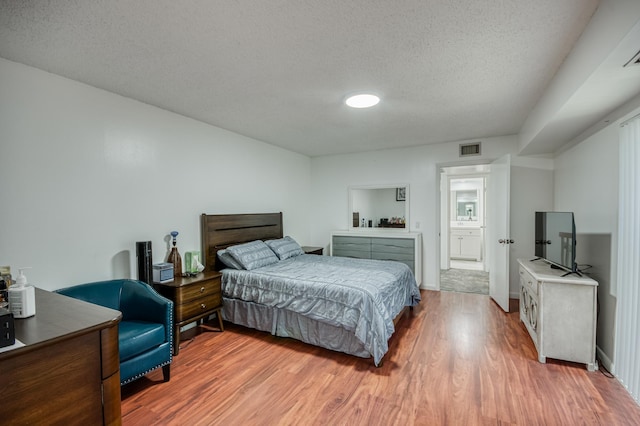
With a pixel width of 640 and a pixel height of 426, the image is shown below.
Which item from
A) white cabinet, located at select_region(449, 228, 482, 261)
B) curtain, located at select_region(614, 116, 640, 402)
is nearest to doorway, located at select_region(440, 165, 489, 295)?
white cabinet, located at select_region(449, 228, 482, 261)

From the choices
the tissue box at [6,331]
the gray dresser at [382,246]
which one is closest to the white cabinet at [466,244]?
the gray dresser at [382,246]

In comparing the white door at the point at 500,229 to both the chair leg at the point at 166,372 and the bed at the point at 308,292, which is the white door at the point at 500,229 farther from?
the chair leg at the point at 166,372

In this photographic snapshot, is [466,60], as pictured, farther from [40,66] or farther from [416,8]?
[40,66]

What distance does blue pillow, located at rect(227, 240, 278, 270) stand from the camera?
11.5 ft

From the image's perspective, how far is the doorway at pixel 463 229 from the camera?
5778 mm

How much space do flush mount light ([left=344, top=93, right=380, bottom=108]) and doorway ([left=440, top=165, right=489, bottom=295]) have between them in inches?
129

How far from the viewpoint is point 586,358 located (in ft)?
8.05

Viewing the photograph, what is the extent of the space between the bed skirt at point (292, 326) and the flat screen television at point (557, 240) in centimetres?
207

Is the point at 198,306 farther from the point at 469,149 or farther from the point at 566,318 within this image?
the point at 469,149

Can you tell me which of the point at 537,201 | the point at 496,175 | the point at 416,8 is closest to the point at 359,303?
the point at 416,8

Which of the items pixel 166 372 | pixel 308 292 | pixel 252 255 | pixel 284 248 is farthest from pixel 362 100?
pixel 166 372

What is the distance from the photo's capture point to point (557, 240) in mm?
2932

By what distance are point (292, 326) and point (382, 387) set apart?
1.12m

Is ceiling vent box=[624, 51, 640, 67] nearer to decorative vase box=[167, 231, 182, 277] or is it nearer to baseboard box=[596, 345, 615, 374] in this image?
baseboard box=[596, 345, 615, 374]
